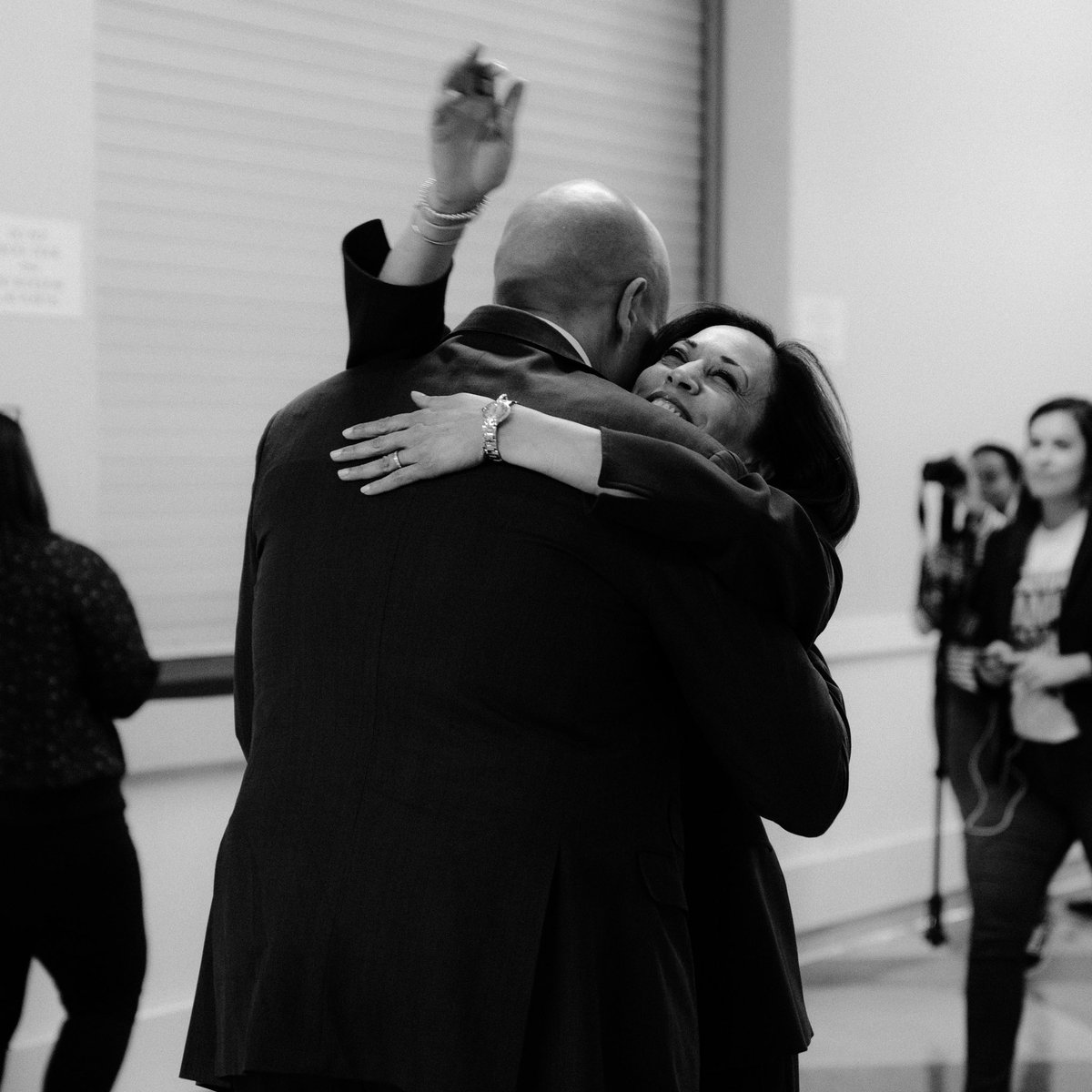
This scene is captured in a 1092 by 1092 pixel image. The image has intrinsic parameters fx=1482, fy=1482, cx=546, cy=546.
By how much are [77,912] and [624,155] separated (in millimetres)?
3021

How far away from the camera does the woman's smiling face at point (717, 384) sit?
5.46 feet

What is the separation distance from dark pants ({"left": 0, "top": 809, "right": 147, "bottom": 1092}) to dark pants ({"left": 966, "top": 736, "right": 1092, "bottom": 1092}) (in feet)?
5.59

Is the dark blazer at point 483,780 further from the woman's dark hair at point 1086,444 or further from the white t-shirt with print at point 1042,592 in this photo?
the woman's dark hair at point 1086,444

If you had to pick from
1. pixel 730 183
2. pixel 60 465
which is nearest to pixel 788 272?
pixel 730 183

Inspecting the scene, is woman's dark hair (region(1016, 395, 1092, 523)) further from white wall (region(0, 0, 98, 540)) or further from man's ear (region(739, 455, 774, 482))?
white wall (region(0, 0, 98, 540))

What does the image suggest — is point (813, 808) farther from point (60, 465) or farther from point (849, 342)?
point (849, 342)

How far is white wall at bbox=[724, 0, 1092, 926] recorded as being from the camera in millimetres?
4848

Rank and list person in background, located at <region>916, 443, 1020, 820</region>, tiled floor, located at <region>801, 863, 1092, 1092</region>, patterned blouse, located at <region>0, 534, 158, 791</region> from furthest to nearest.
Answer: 1. person in background, located at <region>916, 443, 1020, 820</region>
2. tiled floor, located at <region>801, 863, 1092, 1092</region>
3. patterned blouse, located at <region>0, 534, 158, 791</region>

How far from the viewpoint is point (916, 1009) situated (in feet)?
13.9

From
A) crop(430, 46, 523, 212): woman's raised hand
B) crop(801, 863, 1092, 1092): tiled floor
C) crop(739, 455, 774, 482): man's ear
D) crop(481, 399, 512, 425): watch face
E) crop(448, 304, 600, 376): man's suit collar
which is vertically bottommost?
crop(801, 863, 1092, 1092): tiled floor

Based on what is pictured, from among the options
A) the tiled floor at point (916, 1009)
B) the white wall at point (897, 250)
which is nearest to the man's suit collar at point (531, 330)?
the tiled floor at point (916, 1009)

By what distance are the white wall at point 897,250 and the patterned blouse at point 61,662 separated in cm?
276

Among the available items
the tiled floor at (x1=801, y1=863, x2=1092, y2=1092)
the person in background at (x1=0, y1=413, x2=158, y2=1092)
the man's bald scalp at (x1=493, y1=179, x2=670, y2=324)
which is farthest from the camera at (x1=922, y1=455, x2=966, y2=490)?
the man's bald scalp at (x1=493, y1=179, x2=670, y2=324)

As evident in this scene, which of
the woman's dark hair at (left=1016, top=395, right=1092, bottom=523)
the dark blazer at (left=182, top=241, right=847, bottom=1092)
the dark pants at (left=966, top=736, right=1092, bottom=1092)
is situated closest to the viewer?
the dark blazer at (left=182, top=241, right=847, bottom=1092)
